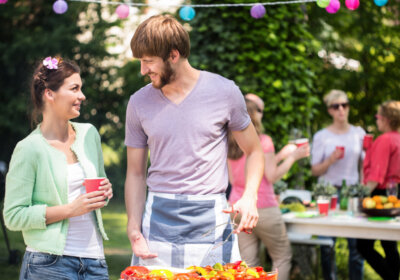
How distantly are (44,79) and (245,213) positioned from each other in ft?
3.63

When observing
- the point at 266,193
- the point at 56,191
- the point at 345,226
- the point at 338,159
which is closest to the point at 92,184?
the point at 56,191

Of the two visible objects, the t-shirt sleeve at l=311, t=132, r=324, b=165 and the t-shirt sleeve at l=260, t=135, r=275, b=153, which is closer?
the t-shirt sleeve at l=260, t=135, r=275, b=153

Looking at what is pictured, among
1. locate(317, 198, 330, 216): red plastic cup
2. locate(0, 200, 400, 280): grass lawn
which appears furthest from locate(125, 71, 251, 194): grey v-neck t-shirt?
locate(0, 200, 400, 280): grass lawn

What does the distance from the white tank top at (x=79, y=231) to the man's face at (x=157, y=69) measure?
0.58m

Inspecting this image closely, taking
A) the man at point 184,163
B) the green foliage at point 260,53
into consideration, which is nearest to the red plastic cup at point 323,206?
the green foliage at point 260,53

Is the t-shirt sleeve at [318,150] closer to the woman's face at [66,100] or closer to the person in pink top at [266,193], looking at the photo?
the person in pink top at [266,193]

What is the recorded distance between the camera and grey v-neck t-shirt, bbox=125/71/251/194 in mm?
2248

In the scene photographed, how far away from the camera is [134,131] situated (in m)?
2.36

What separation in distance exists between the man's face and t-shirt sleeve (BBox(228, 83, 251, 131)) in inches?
10.7

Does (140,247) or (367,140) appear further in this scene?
(367,140)

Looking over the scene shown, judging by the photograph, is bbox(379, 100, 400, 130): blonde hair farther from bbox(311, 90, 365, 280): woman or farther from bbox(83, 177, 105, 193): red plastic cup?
bbox(83, 177, 105, 193): red plastic cup

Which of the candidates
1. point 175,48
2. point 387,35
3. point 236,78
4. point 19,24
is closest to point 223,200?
point 175,48

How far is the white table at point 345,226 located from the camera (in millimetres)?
4109

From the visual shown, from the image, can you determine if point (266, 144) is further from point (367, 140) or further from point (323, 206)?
point (367, 140)
